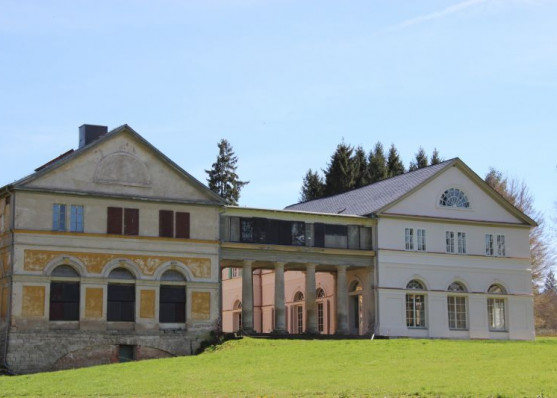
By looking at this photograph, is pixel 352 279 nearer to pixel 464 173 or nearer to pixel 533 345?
pixel 464 173

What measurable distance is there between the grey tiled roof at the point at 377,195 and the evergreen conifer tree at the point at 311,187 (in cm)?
2493

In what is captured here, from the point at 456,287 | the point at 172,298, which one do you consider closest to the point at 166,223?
the point at 172,298

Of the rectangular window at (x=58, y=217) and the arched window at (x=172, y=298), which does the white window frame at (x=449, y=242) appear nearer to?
the arched window at (x=172, y=298)

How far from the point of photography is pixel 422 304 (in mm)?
56812

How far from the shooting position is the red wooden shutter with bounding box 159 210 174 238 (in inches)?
1999

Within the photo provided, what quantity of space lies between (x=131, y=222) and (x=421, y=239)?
16897 millimetres

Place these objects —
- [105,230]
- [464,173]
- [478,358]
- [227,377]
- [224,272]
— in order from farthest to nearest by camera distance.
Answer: [224,272], [464,173], [105,230], [478,358], [227,377]

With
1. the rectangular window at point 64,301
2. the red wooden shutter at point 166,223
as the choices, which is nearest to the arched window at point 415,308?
the red wooden shutter at point 166,223

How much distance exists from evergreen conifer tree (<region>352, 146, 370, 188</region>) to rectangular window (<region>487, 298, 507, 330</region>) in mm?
29907

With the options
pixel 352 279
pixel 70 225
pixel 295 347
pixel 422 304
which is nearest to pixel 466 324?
pixel 422 304

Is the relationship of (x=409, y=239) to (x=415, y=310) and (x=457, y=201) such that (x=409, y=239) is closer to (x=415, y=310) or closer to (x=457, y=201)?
(x=415, y=310)

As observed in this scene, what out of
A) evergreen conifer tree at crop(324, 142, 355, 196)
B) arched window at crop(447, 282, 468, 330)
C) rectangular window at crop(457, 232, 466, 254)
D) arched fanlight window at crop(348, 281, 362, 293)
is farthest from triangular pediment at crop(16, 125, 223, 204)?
evergreen conifer tree at crop(324, 142, 355, 196)

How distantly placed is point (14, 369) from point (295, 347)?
12.6m

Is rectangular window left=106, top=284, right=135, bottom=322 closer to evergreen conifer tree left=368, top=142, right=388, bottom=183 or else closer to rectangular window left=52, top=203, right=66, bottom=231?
rectangular window left=52, top=203, right=66, bottom=231
